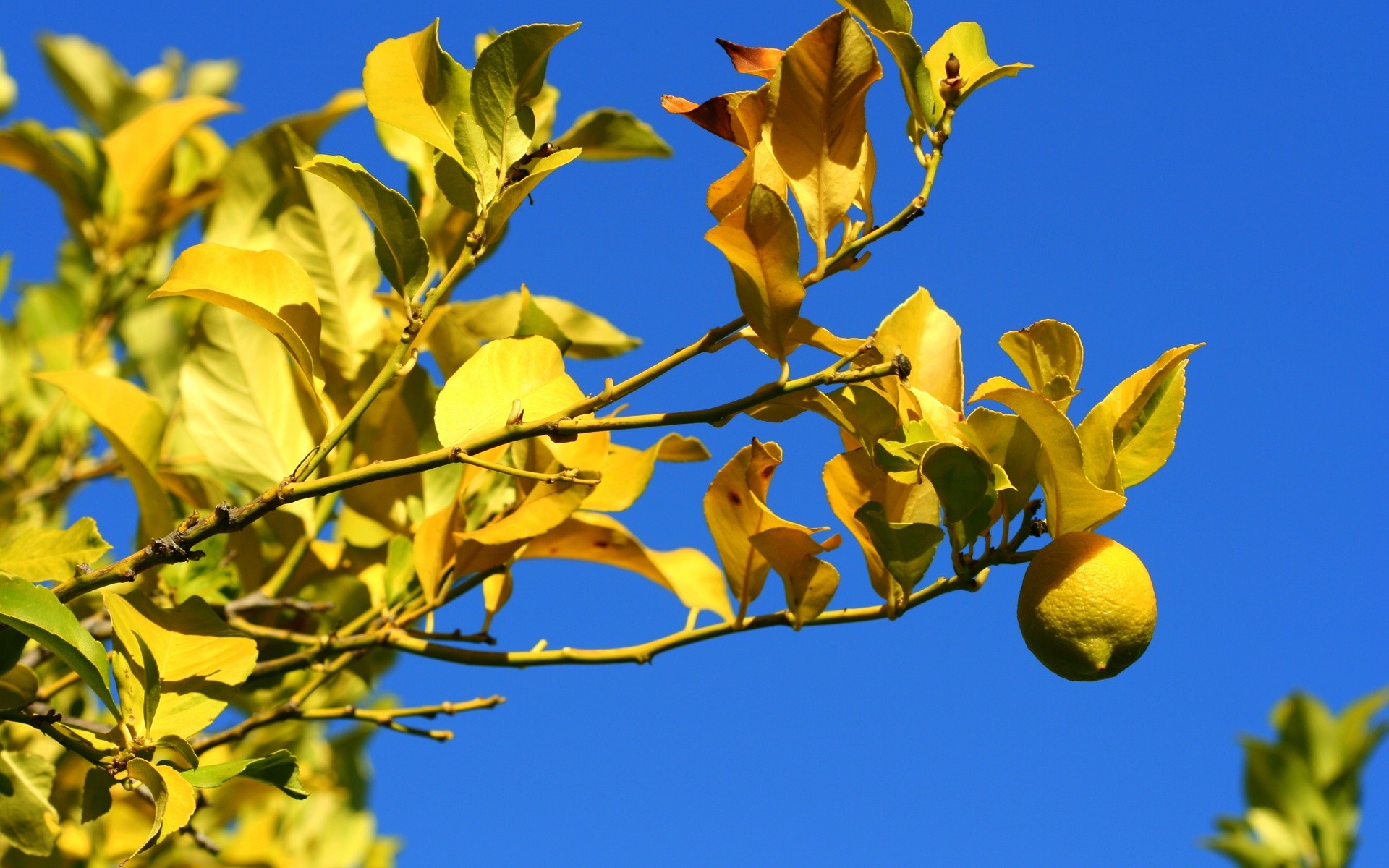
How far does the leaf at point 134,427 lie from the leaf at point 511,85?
0.49 m

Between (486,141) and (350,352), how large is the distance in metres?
0.55

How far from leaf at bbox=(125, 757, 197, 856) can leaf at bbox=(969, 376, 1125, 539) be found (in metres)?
0.65

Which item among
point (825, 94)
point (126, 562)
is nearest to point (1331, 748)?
point (825, 94)

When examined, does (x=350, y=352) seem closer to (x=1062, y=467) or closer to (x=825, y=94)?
(x=825, y=94)

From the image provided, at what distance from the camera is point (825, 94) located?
3.04 feet

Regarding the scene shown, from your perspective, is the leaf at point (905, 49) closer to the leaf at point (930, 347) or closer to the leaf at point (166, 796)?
the leaf at point (930, 347)

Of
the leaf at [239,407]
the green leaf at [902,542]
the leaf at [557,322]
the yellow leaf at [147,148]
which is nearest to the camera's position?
the green leaf at [902,542]

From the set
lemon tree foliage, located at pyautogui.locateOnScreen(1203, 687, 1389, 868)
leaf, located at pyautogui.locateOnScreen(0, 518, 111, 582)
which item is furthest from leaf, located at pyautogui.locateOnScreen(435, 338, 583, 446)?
lemon tree foliage, located at pyautogui.locateOnScreen(1203, 687, 1389, 868)

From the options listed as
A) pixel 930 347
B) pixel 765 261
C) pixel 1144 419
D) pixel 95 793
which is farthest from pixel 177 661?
pixel 1144 419

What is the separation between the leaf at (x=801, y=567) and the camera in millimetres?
1057

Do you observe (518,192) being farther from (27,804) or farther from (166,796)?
(27,804)

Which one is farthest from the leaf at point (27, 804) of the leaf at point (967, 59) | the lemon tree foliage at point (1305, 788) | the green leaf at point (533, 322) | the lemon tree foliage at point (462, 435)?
the lemon tree foliage at point (1305, 788)

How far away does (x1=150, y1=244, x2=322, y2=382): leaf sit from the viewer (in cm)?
97

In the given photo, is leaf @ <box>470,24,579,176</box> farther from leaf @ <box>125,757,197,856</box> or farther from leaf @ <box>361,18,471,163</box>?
leaf @ <box>125,757,197,856</box>
